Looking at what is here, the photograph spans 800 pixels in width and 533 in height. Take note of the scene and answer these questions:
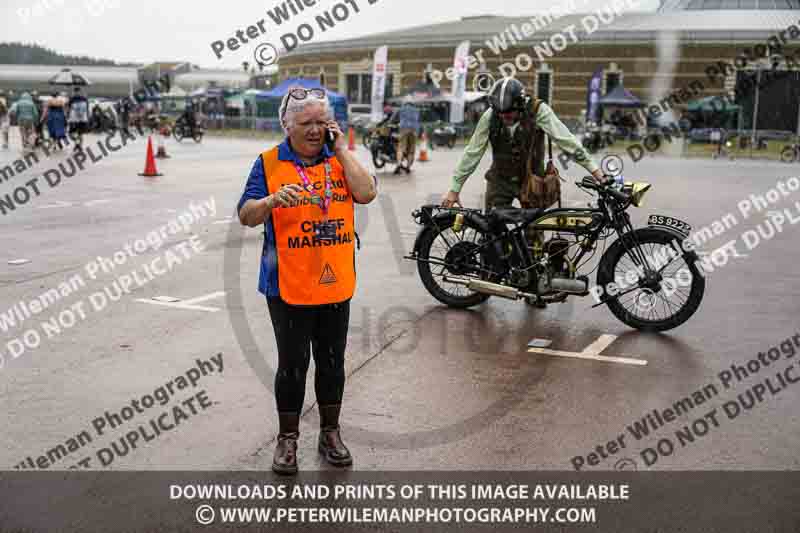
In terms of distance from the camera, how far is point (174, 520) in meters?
3.64

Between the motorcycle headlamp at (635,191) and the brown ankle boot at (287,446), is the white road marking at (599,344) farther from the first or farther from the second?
the brown ankle boot at (287,446)

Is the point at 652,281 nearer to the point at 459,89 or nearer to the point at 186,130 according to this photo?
the point at 186,130

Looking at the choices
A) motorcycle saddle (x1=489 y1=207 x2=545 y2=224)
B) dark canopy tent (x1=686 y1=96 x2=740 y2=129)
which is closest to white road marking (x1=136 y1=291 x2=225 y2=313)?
motorcycle saddle (x1=489 y1=207 x2=545 y2=224)

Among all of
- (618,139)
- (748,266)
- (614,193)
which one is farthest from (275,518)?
(618,139)

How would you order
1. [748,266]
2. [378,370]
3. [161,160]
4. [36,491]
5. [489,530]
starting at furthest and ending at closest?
[161,160], [748,266], [378,370], [36,491], [489,530]

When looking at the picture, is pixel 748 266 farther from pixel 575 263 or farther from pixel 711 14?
pixel 711 14

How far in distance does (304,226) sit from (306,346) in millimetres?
611

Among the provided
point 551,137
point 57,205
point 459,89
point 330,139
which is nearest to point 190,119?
point 459,89

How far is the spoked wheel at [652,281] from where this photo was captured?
6652mm

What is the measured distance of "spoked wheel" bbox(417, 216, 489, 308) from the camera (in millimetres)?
7355

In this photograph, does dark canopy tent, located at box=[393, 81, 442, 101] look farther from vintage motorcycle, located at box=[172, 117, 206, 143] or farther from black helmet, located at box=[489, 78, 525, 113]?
black helmet, located at box=[489, 78, 525, 113]

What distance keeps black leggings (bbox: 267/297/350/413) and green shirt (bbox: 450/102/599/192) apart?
3.26 metres

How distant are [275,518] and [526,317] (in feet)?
13.4

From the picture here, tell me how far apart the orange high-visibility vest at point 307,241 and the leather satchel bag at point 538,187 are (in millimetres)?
3606
